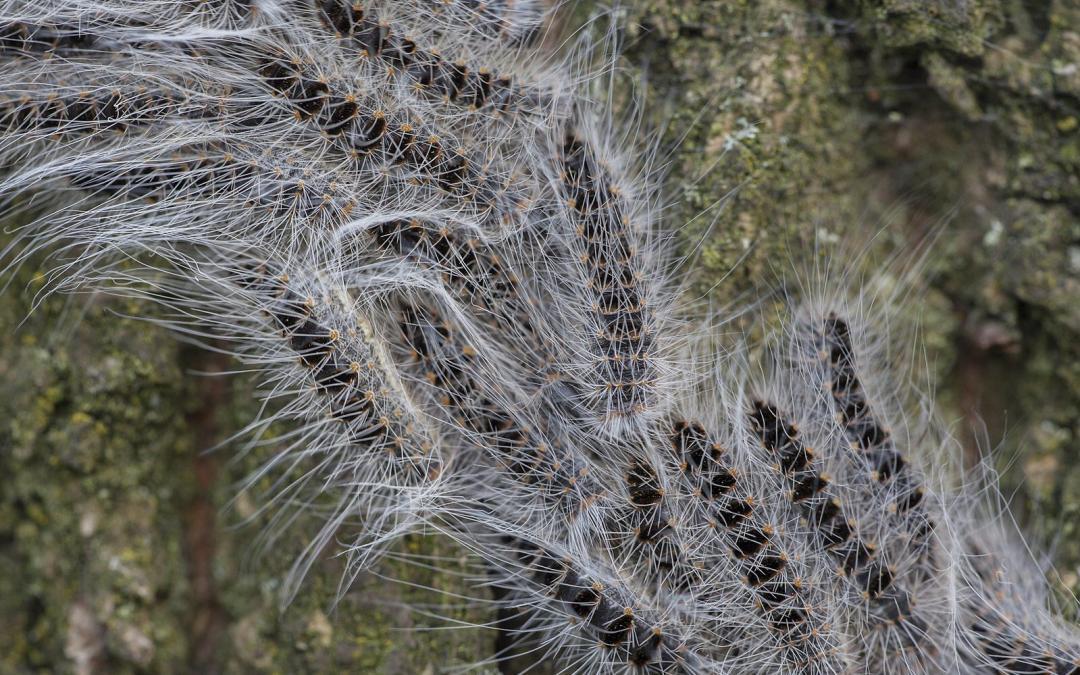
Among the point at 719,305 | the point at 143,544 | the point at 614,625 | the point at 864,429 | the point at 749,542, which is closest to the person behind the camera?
the point at 614,625

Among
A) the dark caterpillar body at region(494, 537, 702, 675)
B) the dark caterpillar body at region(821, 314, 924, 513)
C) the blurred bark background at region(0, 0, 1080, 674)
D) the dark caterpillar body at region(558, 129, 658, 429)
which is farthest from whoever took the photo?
the blurred bark background at region(0, 0, 1080, 674)

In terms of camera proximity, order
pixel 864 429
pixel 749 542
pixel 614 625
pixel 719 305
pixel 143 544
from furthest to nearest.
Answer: pixel 143 544, pixel 719 305, pixel 864 429, pixel 749 542, pixel 614 625

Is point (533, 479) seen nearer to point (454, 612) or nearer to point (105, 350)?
point (454, 612)

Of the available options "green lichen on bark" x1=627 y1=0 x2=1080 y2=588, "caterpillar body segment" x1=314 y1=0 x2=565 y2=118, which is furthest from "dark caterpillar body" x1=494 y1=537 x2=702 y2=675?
"caterpillar body segment" x1=314 y1=0 x2=565 y2=118

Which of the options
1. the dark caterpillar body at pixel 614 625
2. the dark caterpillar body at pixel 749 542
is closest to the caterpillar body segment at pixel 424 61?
the dark caterpillar body at pixel 749 542

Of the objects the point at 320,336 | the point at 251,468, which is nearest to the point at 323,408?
the point at 320,336

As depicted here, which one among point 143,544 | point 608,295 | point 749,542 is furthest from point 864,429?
point 143,544

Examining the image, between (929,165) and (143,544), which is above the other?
(929,165)

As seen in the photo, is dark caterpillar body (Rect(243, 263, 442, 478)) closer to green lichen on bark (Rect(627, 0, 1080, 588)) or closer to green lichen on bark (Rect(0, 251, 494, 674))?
green lichen on bark (Rect(0, 251, 494, 674))

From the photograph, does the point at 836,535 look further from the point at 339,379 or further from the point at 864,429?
the point at 339,379
